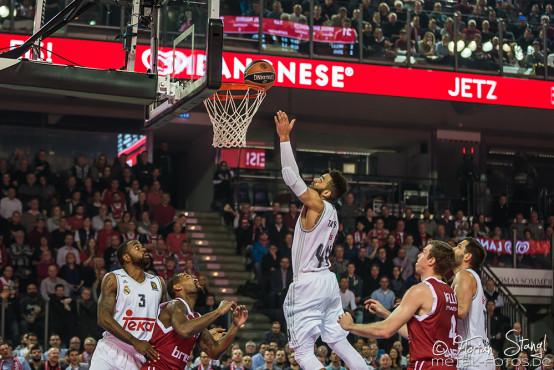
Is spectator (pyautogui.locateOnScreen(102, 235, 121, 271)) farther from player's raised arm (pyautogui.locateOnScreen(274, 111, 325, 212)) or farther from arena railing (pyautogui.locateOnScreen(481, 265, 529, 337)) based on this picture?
player's raised arm (pyautogui.locateOnScreen(274, 111, 325, 212))

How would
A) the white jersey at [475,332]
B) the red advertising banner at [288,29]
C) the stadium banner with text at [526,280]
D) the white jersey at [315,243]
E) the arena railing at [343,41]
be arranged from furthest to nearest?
the stadium banner with text at [526,280]
the red advertising banner at [288,29]
the arena railing at [343,41]
the white jersey at [315,243]
the white jersey at [475,332]

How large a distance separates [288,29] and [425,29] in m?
3.36

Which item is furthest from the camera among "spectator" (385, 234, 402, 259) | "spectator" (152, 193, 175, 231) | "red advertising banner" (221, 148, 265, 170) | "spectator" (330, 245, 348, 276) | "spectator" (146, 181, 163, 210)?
"red advertising banner" (221, 148, 265, 170)

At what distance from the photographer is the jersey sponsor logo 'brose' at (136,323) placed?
790cm

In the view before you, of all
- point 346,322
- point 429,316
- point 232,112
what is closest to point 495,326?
point 232,112

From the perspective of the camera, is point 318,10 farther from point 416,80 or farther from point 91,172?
→ point 91,172

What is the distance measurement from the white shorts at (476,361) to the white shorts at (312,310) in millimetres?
1062

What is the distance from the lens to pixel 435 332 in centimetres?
646

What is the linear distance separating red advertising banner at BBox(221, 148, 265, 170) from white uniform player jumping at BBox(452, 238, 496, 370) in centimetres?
1481

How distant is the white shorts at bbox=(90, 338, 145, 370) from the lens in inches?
312

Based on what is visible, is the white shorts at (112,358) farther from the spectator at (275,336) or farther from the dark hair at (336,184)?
the spectator at (275,336)

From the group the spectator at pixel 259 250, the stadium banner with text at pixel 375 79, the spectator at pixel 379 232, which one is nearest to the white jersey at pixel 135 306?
the stadium banner with text at pixel 375 79

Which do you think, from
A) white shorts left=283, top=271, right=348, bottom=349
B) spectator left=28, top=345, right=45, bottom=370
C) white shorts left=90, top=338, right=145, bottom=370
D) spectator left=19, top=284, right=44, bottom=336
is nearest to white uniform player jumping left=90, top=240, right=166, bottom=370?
white shorts left=90, top=338, right=145, bottom=370

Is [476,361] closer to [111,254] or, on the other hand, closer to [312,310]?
[312,310]
